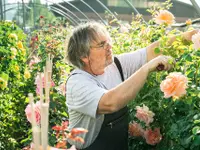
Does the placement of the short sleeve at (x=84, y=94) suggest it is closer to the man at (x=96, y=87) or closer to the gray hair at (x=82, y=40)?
the man at (x=96, y=87)

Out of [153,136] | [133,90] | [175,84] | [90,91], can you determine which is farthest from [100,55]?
[153,136]

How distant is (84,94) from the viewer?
208 centimetres

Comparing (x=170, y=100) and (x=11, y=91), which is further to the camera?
(x=11, y=91)

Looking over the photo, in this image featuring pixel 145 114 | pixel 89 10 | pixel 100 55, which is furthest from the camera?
pixel 89 10

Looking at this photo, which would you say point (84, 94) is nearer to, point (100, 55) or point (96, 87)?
point (96, 87)

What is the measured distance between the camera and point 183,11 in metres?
7.32

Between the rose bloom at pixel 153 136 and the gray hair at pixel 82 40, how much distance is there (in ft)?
1.85

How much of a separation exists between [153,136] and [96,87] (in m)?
0.57

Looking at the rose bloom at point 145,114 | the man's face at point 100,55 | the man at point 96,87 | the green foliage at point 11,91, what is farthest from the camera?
the green foliage at point 11,91

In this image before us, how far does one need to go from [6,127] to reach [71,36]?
2155 millimetres

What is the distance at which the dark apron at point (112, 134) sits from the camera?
2246 millimetres

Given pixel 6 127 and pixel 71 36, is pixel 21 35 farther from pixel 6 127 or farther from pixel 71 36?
pixel 71 36

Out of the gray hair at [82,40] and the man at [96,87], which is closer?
the man at [96,87]

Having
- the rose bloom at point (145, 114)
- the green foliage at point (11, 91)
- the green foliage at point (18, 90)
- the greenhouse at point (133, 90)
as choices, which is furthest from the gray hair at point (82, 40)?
the green foliage at point (11, 91)
